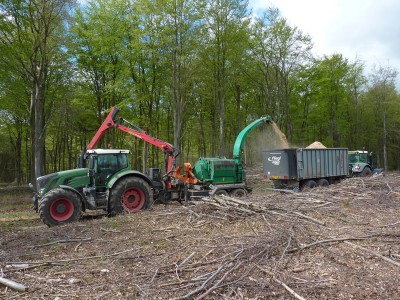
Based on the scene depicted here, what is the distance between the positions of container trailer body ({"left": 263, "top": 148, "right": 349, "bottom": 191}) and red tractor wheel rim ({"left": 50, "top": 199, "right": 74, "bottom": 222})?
407 inches

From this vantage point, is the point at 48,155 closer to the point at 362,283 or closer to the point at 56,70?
the point at 56,70

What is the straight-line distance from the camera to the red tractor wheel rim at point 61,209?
10.3 meters

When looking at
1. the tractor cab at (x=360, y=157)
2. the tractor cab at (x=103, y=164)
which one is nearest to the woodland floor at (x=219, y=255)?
the tractor cab at (x=103, y=164)

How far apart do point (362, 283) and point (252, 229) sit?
300 centimetres

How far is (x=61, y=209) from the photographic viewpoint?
10.4 meters

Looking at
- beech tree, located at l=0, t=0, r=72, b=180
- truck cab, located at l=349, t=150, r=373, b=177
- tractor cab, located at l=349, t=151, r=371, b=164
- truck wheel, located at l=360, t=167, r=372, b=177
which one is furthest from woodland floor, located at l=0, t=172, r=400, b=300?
tractor cab, located at l=349, t=151, r=371, b=164

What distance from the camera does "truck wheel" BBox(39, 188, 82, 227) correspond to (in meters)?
10.1

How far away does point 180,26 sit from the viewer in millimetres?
19500

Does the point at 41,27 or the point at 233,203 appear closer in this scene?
the point at 233,203

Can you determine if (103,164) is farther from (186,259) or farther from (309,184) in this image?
(309,184)

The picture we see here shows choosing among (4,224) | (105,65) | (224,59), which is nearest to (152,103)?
(105,65)

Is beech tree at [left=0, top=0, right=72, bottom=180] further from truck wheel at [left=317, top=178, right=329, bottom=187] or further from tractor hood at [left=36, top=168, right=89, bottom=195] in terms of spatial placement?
truck wheel at [left=317, top=178, right=329, bottom=187]

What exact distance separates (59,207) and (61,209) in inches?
3.5

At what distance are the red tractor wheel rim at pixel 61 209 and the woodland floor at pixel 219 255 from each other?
1518 mm
